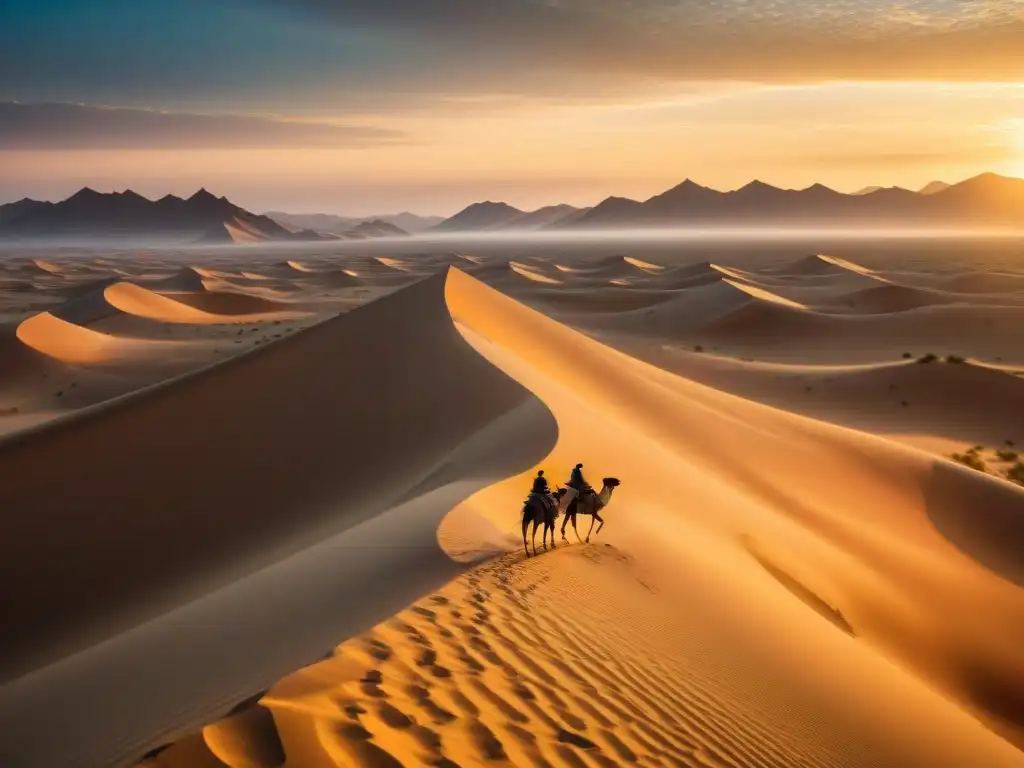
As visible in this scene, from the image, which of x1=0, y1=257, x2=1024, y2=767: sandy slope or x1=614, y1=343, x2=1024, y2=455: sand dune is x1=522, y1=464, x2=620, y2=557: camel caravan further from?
x1=614, y1=343, x2=1024, y2=455: sand dune

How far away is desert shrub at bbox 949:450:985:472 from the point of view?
16.5 metres

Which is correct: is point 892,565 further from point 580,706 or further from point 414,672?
point 414,672

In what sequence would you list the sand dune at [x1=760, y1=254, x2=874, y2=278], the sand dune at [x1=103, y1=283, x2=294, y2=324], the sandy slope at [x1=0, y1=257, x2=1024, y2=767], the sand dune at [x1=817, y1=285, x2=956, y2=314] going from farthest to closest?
the sand dune at [x1=760, y1=254, x2=874, y2=278] < the sand dune at [x1=817, y1=285, x2=956, y2=314] < the sand dune at [x1=103, y1=283, x2=294, y2=324] < the sandy slope at [x1=0, y1=257, x2=1024, y2=767]

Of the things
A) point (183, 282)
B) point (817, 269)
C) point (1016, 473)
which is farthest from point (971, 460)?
point (183, 282)

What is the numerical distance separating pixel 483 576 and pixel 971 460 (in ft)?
47.7

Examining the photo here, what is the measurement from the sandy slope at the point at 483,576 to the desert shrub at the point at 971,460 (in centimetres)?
217

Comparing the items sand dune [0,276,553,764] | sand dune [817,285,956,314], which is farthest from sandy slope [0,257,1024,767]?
sand dune [817,285,956,314]

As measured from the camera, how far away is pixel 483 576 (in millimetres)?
5965

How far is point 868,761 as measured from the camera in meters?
5.34

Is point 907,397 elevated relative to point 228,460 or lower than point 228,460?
lower

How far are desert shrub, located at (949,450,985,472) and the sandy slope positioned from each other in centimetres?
217

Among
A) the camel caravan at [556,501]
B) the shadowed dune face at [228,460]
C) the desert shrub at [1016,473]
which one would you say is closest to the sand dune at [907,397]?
the desert shrub at [1016,473]

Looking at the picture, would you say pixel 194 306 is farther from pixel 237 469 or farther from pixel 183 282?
pixel 237 469

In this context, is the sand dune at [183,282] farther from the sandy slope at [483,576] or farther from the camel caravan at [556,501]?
the camel caravan at [556,501]
